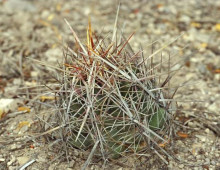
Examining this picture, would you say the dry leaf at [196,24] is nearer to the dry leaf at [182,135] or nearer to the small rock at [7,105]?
the dry leaf at [182,135]

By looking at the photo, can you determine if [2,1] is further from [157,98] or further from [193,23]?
[157,98]

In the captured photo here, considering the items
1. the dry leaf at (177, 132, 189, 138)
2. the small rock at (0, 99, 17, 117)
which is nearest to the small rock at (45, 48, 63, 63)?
the small rock at (0, 99, 17, 117)

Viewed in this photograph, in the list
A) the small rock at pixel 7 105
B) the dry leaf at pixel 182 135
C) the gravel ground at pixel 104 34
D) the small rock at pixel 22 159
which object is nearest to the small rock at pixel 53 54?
the gravel ground at pixel 104 34

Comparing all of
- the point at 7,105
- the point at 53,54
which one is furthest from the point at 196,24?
the point at 7,105

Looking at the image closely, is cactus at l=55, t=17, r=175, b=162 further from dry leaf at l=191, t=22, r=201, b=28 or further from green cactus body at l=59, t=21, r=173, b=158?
dry leaf at l=191, t=22, r=201, b=28

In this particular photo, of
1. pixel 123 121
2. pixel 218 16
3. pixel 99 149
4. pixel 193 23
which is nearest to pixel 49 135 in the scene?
pixel 99 149

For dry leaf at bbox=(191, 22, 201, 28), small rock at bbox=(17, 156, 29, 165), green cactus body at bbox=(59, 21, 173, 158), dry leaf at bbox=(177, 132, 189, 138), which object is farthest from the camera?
dry leaf at bbox=(191, 22, 201, 28)
